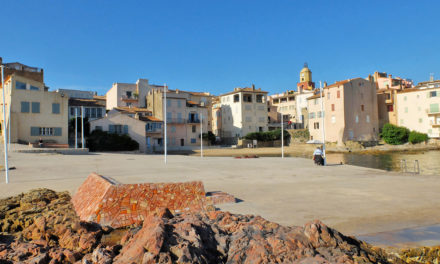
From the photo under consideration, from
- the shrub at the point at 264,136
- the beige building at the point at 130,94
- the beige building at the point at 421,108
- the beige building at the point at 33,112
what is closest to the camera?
the beige building at the point at 33,112

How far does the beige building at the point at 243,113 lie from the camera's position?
84.5 metres

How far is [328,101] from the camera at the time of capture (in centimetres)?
7569

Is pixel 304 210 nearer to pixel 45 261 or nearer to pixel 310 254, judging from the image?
pixel 310 254

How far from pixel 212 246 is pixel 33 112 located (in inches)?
1964

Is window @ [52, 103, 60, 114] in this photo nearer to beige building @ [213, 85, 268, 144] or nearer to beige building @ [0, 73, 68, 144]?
beige building @ [0, 73, 68, 144]

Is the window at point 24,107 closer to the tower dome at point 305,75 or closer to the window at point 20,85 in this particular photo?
the window at point 20,85

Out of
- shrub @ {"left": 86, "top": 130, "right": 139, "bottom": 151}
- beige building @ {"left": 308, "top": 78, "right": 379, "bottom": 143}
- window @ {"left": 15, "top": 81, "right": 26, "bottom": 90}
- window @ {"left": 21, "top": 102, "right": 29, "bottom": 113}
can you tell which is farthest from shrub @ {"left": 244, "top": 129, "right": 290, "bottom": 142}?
window @ {"left": 15, "top": 81, "right": 26, "bottom": 90}

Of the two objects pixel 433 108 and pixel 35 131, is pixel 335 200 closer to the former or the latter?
pixel 35 131

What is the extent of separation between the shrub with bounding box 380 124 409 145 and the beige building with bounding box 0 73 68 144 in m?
67.9

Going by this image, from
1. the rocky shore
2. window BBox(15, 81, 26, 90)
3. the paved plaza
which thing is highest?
window BBox(15, 81, 26, 90)

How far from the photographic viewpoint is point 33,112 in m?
46.4

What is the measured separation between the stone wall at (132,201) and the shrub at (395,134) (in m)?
76.5

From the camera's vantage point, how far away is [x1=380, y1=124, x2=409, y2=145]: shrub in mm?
73062

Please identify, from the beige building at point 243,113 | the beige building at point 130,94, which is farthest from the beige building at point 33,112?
the beige building at point 243,113
